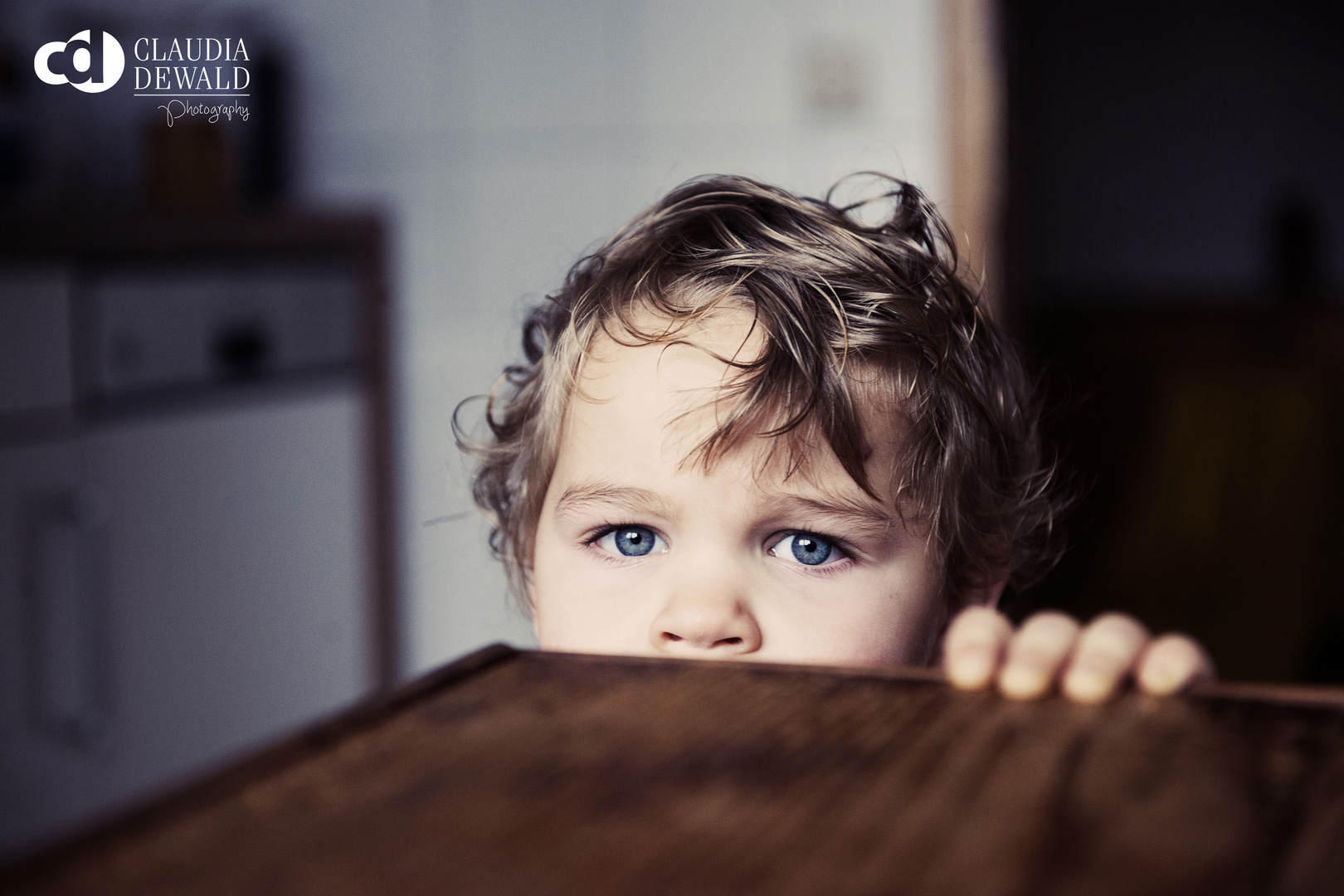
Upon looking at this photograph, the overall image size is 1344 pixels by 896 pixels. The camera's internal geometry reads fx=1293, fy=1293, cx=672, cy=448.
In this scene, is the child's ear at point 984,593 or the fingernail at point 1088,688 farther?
the child's ear at point 984,593

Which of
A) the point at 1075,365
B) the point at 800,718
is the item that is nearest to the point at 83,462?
the point at 800,718

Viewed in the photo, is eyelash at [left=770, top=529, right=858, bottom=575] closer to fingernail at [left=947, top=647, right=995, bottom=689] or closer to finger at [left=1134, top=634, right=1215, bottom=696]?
finger at [left=1134, top=634, right=1215, bottom=696]

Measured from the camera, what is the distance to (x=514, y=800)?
0.86 ft

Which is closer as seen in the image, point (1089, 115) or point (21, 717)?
point (21, 717)

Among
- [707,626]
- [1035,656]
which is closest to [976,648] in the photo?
[1035,656]

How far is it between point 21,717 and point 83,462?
1.17ft

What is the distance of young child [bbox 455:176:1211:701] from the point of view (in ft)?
2.77

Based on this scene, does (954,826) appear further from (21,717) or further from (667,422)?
(21,717)

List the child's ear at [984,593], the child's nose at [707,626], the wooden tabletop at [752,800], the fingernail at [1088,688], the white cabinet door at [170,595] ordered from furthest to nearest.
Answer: the white cabinet door at [170,595]
the child's ear at [984,593]
the child's nose at [707,626]
the fingernail at [1088,688]
the wooden tabletop at [752,800]

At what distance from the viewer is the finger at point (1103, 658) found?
1.11 feet

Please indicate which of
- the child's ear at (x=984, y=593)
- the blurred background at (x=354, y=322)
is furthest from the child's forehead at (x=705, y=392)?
the blurred background at (x=354, y=322)

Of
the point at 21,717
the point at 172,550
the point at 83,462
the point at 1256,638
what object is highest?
the point at 83,462

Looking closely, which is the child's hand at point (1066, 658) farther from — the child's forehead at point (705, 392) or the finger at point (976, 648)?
the child's forehead at point (705, 392)

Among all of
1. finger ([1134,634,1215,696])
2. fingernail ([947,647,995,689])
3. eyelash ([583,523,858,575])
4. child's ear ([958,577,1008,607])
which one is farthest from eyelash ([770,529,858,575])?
fingernail ([947,647,995,689])
